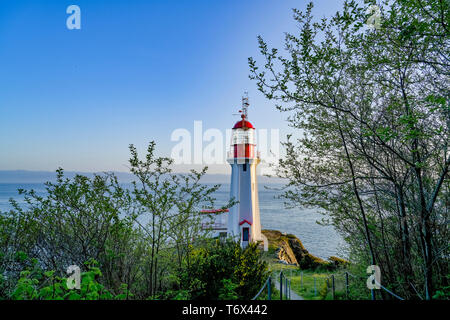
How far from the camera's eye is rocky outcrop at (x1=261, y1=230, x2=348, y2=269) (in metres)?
15.1

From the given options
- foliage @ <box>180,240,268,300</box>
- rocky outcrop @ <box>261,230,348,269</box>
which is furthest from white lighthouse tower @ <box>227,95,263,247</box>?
foliage @ <box>180,240,268,300</box>

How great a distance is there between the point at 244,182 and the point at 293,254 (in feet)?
27.0

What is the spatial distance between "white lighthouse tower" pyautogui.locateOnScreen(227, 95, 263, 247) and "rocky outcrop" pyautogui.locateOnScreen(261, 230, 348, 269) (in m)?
2.65

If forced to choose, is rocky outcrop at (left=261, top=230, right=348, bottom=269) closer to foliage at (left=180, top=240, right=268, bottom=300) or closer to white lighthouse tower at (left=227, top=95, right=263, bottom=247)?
white lighthouse tower at (left=227, top=95, right=263, bottom=247)

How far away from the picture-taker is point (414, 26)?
290 centimetres

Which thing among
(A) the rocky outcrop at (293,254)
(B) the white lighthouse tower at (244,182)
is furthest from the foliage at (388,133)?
(A) the rocky outcrop at (293,254)

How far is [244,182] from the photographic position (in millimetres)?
13906

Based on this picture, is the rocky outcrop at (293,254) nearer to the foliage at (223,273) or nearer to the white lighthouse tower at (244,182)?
the white lighthouse tower at (244,182)

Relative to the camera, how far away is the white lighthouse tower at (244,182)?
13836 mm

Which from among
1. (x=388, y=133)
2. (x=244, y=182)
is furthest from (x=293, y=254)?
(x=388, y=133)

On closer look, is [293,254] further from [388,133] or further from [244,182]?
[388,133]

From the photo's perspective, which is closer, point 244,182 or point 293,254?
point 244,182
